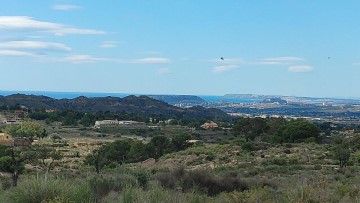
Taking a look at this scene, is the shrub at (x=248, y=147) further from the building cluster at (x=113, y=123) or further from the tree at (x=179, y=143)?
the building cluster at (x=113, y=123)

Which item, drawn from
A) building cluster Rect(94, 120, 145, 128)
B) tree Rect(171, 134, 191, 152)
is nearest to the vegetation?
tree Rect(171, 134, 191, 152)

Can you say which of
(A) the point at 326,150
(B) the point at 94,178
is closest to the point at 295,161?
(A) the point at 326,150

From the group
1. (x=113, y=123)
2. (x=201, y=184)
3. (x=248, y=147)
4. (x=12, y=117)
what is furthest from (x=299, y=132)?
(x=12, y=117)

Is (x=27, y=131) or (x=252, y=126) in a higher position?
(x=252, y=126)

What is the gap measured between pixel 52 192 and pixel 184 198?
117 inches

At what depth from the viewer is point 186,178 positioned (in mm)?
19297

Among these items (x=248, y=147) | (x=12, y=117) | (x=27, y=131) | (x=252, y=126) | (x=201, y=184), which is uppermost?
(x=201, y=184)

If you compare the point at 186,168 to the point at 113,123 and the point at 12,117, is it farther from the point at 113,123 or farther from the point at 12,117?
the point at 12,117

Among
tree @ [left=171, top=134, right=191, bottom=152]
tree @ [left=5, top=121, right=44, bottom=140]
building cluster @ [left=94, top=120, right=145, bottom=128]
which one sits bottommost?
building cluster @ [left=94, top=120, right=145, bottom=128]

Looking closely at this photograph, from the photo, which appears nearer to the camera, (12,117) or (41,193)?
(41,193)

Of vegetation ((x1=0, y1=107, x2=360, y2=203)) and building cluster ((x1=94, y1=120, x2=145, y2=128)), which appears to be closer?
vegetation ((x1=0, y1=107, x2=360, y2=203))

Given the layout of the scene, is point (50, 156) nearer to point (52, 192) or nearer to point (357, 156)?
point (357, 156)

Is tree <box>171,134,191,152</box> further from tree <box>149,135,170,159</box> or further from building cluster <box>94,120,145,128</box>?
building cluster <box>94,120,145,128</box>

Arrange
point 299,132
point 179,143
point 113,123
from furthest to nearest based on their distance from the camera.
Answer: point 113,123
point 299,132
point 179,143
